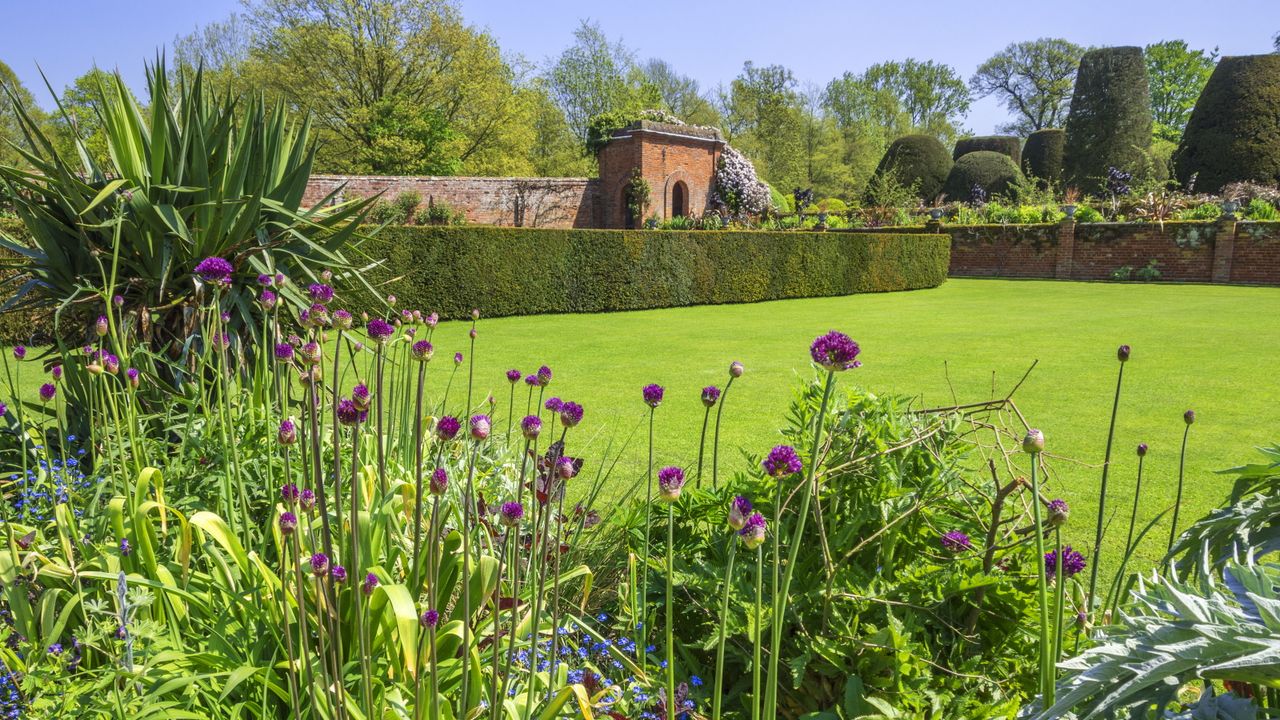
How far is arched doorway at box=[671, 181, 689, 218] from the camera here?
2836 centimetres

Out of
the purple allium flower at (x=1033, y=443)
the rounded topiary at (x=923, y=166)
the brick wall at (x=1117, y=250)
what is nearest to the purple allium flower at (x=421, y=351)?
the purple allium flower at (x=1033, y=443)

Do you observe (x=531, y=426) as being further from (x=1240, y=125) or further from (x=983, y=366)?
(x=1240, y=125)

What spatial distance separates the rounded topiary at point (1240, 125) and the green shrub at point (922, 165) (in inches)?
406

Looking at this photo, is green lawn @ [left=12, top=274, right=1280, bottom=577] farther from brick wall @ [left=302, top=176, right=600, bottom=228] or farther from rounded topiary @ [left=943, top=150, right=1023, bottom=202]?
rounded topiary @ [left=943, top=150, right=1023, bottom=202]

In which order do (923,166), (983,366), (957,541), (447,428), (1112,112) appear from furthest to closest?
(923,166)
(1112,112)
(983,366)
(957,541)
(447,428)

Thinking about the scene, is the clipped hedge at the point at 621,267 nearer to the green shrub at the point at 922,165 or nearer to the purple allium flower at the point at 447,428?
the purple allium flower at the point at 447,428

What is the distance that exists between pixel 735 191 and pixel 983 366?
22.2 metres

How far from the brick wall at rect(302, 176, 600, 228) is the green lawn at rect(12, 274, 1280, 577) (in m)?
13.9

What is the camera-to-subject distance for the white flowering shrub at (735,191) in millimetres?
28875

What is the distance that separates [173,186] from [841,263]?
15.6 metres

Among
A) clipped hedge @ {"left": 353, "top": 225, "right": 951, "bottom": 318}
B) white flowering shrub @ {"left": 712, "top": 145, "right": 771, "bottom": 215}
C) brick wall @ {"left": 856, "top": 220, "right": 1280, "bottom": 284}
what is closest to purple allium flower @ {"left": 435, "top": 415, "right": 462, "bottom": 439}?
clipped hedge @ {"left": 353, "top": 225, "right": 951, "bottom": 318}

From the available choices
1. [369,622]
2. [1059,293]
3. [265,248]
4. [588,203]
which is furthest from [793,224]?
[369,622]

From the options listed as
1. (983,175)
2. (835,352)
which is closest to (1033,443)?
(835,352)

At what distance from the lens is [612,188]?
28250 millimetres
